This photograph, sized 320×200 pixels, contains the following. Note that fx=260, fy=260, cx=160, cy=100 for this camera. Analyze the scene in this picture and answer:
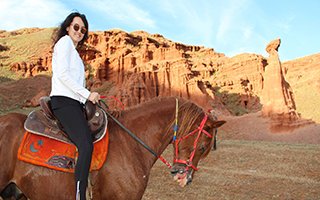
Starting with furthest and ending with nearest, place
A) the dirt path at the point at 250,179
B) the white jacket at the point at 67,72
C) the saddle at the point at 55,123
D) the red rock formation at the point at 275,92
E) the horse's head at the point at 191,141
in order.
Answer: the red rock formation at the point at 275,92
the dirt path at the point at 250,179
the horse's head at the point at 191,141
the saddle at the point at 55,123
the white jacket at the point at 67,72

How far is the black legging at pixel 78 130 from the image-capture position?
278 cm

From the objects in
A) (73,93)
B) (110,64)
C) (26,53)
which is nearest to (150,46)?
(110,64)

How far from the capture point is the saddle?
3.01 m

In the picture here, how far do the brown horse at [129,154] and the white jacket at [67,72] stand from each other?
0.63 metres

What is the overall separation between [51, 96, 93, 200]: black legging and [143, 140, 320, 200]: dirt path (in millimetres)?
5156

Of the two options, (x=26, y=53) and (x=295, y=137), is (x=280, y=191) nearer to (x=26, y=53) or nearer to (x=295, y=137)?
(x=295, y=137)

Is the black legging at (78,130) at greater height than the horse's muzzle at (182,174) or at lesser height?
greater

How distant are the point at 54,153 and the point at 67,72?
0.94 metres

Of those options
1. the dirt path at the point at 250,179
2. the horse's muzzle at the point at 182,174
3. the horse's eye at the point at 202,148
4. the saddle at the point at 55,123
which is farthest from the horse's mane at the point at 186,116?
the dirt path at the point at 250,179

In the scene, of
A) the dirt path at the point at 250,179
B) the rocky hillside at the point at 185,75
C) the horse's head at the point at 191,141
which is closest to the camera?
the horse's head at the point at 191,141

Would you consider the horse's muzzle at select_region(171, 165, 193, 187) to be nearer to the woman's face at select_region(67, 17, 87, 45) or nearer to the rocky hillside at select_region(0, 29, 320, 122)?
the woman's face at select_region(67, 17, 87, 45)

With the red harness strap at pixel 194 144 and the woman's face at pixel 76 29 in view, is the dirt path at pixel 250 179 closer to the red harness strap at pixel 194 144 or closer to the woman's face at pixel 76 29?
the red harness strap at pixel 194 144

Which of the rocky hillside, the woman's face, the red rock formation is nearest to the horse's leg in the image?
the woman's face

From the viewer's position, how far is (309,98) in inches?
1345
